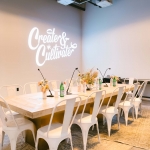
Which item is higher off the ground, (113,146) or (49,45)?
(49,45)

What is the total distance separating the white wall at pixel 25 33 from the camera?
14.7 feet

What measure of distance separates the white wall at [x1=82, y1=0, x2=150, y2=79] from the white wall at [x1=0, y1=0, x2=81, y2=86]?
107cm

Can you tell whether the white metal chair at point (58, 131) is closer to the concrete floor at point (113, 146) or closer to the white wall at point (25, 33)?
the concrete floor at point (113, 146)

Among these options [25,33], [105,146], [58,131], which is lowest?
[105,146]

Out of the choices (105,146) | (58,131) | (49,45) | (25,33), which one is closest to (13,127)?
(58,131)

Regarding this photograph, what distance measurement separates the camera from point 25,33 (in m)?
4.90

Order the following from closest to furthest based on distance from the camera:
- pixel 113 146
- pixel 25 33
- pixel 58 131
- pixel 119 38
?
pixel 58 131 < pixel 113 146 < pixel 25 33 < pixel 119 38

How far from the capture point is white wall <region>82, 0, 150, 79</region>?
5464mm

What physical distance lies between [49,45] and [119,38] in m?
2.64

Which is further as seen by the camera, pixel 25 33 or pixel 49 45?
pixel 49 45

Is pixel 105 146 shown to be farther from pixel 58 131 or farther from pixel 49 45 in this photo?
pixel 49 45

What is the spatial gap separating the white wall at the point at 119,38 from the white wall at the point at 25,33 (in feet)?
3.50

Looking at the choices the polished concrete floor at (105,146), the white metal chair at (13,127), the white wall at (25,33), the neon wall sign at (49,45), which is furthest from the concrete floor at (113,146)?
the neon wall sign at (49,45)

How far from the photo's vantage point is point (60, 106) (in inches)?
84.4
